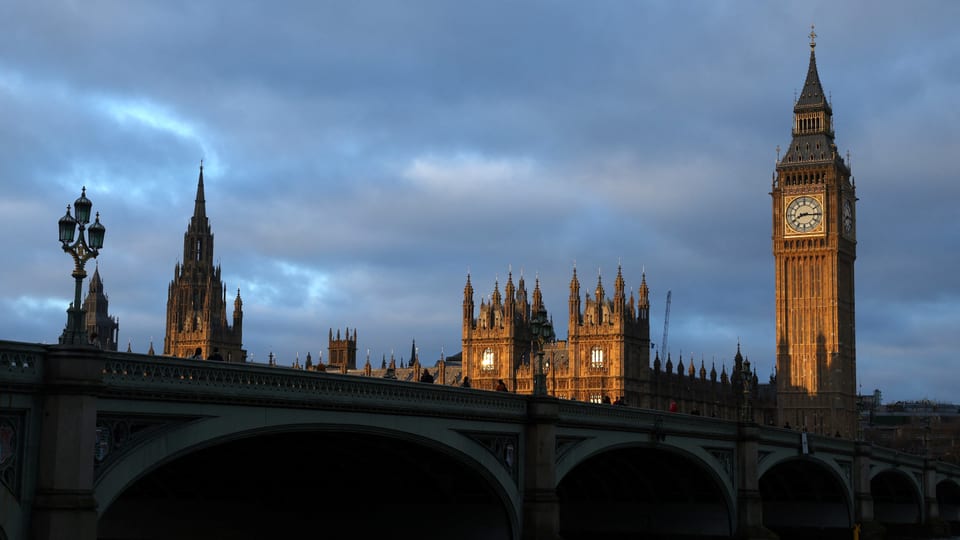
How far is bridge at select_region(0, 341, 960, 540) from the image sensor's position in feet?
76.0

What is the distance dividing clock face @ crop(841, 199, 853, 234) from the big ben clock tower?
0.03ft

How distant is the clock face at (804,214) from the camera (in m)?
137

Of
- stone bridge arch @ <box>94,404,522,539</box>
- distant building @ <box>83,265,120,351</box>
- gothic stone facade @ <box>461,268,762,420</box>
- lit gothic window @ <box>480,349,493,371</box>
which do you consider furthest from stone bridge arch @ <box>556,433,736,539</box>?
distant building @ <box>83,265,120,351</box>

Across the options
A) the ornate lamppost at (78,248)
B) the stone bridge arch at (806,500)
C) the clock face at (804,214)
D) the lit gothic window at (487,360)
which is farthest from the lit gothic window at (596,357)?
the ornate lamppost at (78,248)

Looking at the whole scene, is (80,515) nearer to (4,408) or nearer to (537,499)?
(4,408)

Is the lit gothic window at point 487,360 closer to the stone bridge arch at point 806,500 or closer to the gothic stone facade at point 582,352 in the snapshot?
the gothic stone facade at point 582,352

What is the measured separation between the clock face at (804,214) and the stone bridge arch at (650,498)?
8205cm

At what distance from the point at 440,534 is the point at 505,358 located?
79.2m

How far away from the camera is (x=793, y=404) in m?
134

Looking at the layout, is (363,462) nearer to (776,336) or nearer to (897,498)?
(897,498)

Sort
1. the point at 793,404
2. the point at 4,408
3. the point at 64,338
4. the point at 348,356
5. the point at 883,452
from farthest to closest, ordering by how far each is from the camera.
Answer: the point at 348,356 → the point at 793,404 → the point at 883,452 → the point at 64,338 → the point at 4,408

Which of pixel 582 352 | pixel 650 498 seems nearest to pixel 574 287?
pixel 582 352

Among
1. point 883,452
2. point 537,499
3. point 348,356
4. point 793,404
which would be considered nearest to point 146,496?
point 537,499

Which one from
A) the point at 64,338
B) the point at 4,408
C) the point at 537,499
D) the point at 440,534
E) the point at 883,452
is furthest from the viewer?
the point at 883,452
